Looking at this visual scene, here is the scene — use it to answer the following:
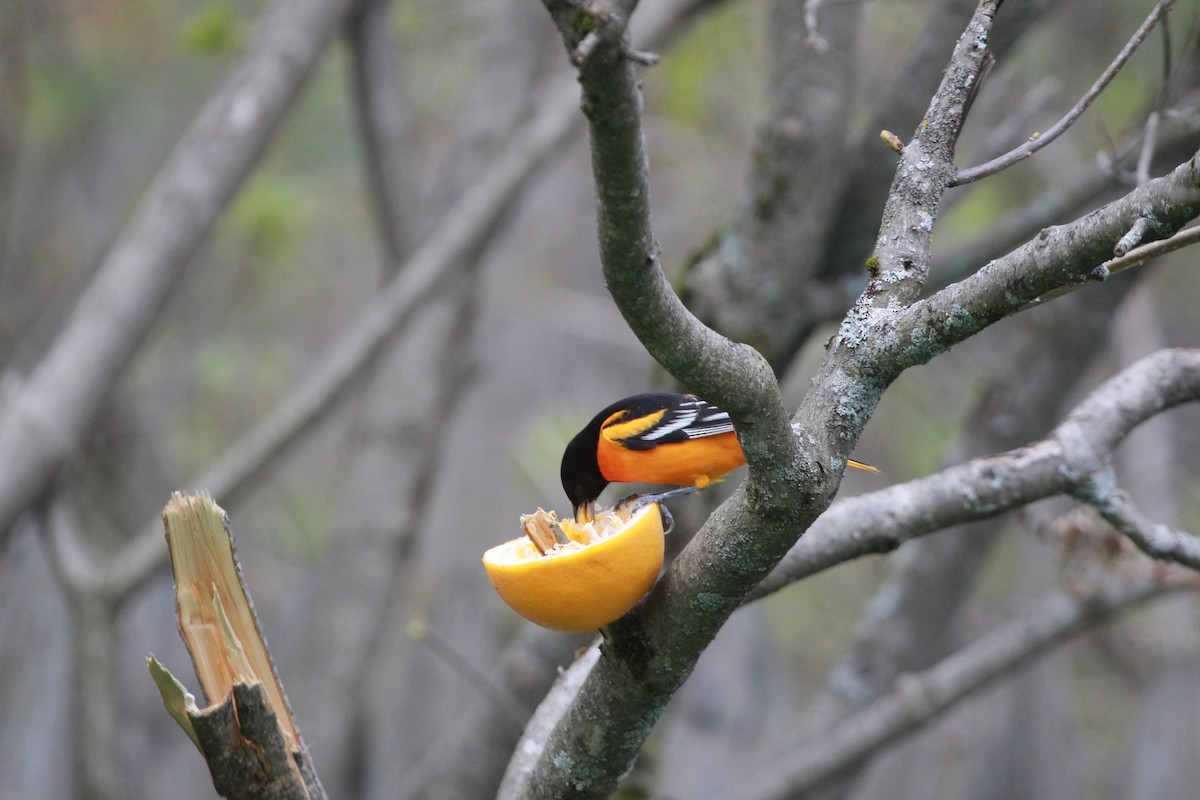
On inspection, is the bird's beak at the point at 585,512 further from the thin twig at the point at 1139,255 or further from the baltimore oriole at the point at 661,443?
the thin twig at the point at 1139,255

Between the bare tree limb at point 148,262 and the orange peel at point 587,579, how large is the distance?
114 inches

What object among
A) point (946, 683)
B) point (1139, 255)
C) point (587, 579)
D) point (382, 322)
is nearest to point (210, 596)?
point (587, 579)

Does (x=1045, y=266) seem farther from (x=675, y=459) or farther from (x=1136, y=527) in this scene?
(x=675, y=459)

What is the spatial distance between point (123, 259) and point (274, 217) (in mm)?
1942

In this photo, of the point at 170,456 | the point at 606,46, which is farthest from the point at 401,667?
the point at 606,46

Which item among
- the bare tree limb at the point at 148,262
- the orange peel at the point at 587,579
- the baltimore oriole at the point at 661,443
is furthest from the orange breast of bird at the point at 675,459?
the bare tree limb at the point at 148,262

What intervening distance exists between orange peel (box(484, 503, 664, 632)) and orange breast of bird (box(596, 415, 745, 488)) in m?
0.98

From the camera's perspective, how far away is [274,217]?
6.01 metres

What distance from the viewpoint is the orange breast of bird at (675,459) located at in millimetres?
2760

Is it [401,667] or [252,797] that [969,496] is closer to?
[252,797]

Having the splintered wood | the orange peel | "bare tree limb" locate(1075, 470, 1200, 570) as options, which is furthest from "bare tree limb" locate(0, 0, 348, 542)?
"bare tree limb" locate(1075, 470, 1200, 570)

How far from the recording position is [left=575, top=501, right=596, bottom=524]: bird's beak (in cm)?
271

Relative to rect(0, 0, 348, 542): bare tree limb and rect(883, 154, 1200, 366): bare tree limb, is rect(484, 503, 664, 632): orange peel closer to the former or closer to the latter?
rect(883, 154, 1200, 366): bare tree limb

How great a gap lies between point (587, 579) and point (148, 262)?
10.5 ft
